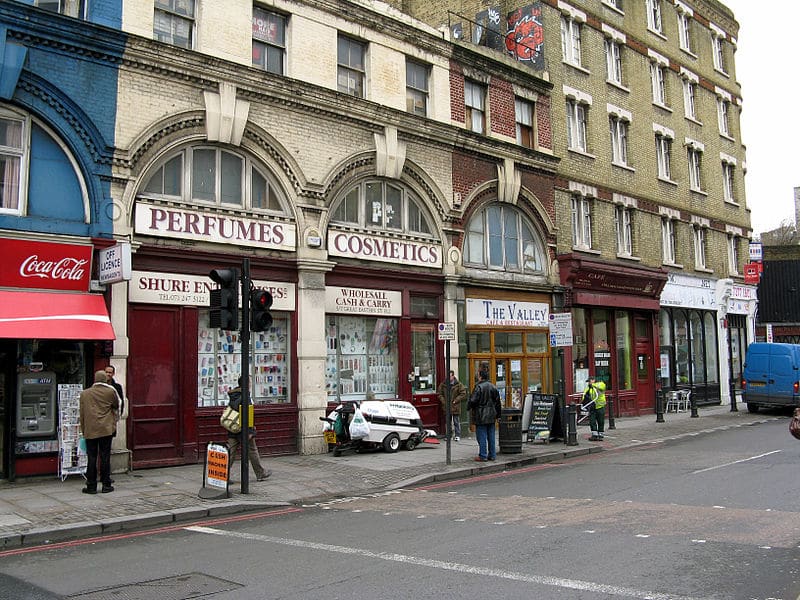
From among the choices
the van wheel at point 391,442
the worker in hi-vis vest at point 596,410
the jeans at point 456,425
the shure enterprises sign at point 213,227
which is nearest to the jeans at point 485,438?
the van wheel at point 391,442

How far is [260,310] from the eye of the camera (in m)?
11.3

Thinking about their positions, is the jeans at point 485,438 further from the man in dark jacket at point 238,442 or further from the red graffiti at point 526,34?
the red graffiti at point 526,34

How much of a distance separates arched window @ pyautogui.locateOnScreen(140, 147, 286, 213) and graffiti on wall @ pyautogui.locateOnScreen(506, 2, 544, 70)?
11990 millimetres

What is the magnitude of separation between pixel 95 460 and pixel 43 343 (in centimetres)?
263

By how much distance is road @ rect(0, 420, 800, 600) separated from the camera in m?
6.19

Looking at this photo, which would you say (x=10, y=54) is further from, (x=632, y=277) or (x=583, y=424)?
(x=632, y=277)

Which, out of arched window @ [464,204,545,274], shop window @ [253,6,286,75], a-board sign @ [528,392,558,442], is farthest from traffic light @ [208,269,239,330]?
arched window @ [464,204,545,274]

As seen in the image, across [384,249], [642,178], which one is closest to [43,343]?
[384,249]

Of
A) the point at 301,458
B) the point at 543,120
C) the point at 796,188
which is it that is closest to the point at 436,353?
the point at 301,458

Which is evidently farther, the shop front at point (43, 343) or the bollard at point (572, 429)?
the bollard at point (572, 429)

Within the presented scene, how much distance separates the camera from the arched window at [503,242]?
20.7m

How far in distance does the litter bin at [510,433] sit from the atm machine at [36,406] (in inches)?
341

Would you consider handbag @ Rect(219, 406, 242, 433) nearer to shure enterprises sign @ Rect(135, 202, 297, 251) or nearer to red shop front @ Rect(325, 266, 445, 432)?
shure enterprises sign @ Rect(135, 202, 297, 251)

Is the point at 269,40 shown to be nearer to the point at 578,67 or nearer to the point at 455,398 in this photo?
the point at 455,398
